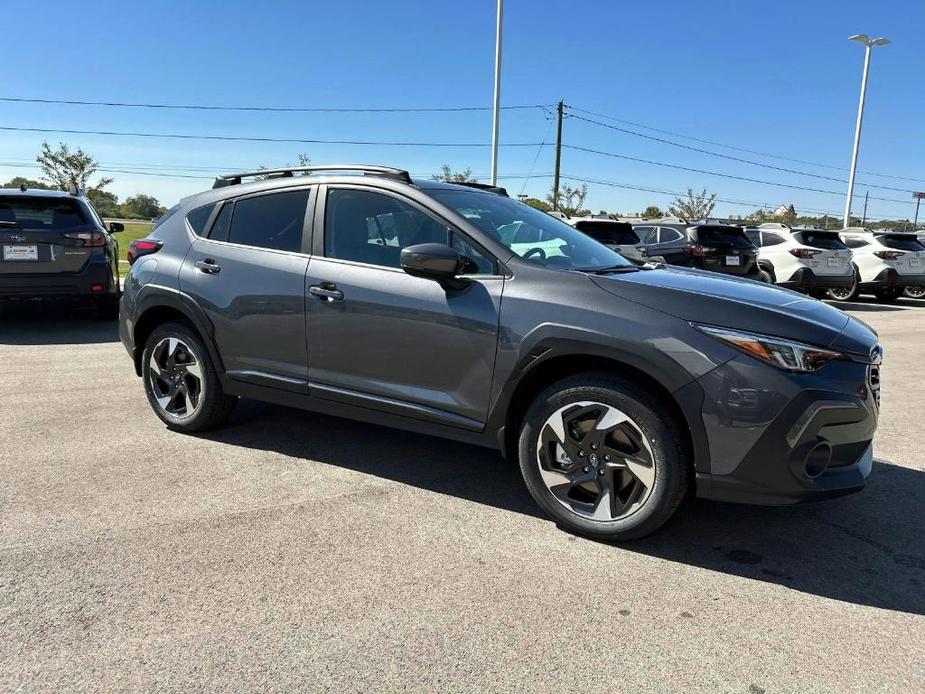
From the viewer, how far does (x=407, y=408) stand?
361cm

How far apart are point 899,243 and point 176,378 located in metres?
16.0

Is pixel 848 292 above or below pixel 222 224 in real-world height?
below

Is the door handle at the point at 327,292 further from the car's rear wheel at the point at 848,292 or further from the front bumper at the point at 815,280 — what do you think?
the car's rear wheel at the point at 848,292

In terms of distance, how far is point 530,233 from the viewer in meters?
3.96

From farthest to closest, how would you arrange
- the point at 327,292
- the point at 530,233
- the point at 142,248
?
the point at 142,248
the point at 530,233
the point at 327,292

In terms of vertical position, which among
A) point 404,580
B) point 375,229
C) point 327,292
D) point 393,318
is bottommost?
point 404,580

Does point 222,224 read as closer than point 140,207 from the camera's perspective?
Yes

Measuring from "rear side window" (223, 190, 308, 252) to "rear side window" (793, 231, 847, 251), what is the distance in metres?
12.8

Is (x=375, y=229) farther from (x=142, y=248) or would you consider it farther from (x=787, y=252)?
(x=787, y=252)

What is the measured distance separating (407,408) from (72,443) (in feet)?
7.54

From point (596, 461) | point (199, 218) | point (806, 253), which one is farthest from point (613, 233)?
point (596, 461)

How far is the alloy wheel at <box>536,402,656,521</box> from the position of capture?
303 cm

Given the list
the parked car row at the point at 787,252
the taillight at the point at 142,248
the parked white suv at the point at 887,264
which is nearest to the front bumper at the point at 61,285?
the taillight at the point at 142,248

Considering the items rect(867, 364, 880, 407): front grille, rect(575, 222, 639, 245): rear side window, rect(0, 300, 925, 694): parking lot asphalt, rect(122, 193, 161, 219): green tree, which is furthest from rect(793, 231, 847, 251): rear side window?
rect(122, 193, 161, 219): green tree
